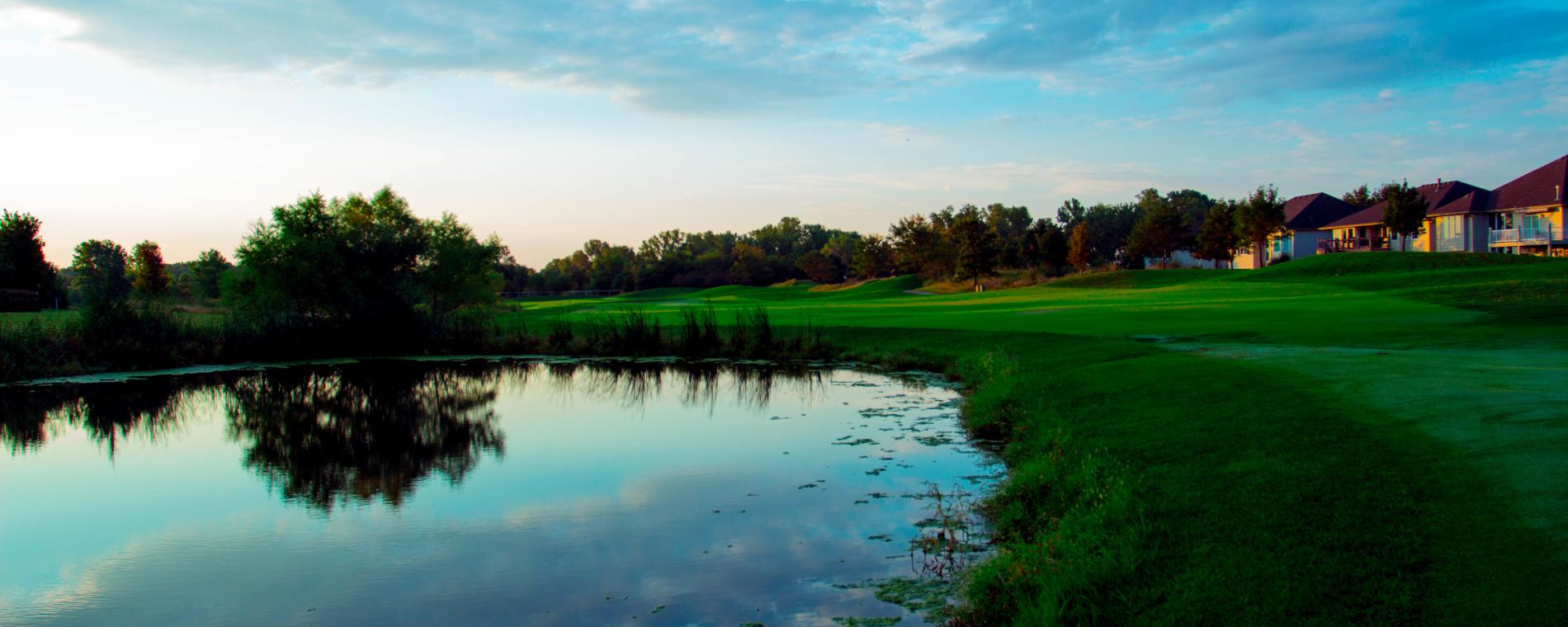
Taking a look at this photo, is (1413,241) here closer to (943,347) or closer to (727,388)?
(943,347)

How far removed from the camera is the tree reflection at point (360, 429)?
1157cm

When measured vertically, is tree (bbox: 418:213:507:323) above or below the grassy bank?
above

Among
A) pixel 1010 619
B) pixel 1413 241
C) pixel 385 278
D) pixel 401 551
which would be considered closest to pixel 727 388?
pixel 401 551

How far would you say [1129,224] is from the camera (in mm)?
106125

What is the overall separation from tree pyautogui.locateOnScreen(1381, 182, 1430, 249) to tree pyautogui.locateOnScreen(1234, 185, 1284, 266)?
6118mm

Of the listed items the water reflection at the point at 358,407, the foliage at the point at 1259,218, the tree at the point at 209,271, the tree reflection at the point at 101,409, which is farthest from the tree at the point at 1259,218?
the tree at the point at 209,271

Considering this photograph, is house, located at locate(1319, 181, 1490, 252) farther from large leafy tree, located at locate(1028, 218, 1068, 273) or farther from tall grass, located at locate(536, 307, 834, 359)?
tall grass, located at locate(536, 307, 834, 359)

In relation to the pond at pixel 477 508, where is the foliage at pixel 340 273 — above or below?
above

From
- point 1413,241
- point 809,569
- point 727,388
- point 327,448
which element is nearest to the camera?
point 809,569

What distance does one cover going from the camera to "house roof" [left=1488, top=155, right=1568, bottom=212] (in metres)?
52.0

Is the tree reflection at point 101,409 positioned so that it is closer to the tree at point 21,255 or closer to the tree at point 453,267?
the tree at point 453,267

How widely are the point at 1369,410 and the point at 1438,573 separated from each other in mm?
4917

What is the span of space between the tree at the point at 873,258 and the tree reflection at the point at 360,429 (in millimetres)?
71846

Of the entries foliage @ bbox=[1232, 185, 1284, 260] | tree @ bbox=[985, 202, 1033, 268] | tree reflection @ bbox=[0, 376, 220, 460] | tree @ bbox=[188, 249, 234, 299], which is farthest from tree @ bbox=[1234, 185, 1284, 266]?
tree @ bbox=[188, 249, 234, 299]
